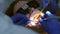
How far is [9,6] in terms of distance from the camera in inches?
48.4

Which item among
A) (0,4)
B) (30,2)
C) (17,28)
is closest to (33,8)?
(30,2)

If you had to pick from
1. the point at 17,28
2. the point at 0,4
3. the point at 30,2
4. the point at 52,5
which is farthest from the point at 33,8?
the point at 17,28

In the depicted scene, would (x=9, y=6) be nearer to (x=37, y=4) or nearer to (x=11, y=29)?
(x=37, y=4)

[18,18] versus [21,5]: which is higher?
[21,5]

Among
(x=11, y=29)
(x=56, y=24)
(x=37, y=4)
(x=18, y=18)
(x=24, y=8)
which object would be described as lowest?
(x=11, y=29)

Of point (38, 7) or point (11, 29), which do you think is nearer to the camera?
point (11, 29)

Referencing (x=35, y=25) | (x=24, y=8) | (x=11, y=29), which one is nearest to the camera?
(x=11, y=29)

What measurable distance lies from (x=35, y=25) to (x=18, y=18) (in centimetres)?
13

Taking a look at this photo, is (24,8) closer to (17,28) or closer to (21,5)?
(21,5)

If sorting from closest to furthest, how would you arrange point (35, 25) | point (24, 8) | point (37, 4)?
point (35, 25) → point (24, 8) → point (37, 4)

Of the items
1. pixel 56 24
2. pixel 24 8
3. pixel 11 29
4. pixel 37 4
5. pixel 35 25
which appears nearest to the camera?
pixel 11 29

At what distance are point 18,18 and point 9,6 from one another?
0.26 metres

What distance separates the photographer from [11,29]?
28.2 inches

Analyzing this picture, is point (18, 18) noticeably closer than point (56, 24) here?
No
